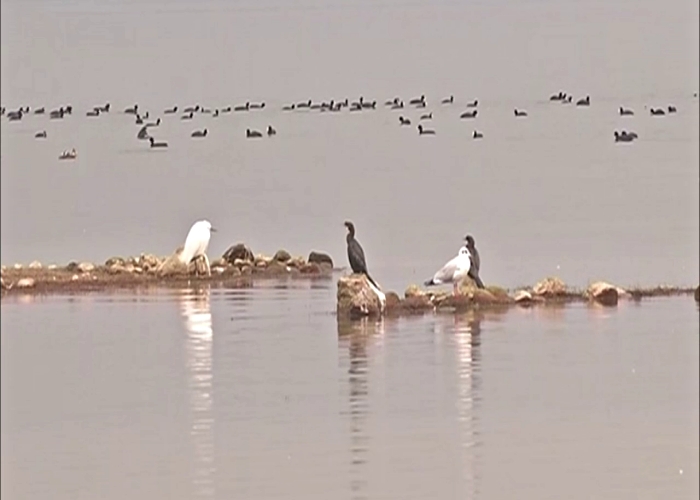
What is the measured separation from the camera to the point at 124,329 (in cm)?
1811

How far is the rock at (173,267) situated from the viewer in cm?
2189

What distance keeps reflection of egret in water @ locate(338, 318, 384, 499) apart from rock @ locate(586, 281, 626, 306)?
6.91ft

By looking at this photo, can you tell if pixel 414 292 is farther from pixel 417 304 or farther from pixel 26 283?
pixel 26 283

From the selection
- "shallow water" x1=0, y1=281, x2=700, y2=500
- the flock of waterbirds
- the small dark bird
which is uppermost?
the flock of waterbirds

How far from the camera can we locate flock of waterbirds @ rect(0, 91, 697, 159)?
58.2m

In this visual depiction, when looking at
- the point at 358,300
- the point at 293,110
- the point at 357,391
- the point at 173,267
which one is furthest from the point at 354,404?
the point at 293,110

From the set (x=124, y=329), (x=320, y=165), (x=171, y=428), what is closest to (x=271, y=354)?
(x=124, y=329)

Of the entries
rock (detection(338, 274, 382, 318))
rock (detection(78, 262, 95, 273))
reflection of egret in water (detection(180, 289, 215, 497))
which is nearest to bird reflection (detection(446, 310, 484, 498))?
rock (detection(338, 274, 382, 318))

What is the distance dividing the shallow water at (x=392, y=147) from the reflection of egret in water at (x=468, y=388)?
3.52 meters

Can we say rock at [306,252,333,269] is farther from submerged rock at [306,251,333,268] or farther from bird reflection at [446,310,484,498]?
bird reflection at [446,310,484,498]

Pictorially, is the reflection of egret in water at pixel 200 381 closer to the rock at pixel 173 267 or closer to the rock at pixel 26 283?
the rock at pixel 173 267

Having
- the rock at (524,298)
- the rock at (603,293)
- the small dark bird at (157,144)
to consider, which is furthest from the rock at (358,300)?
the small dark bird at (157,144)

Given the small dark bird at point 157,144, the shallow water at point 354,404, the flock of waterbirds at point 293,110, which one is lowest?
the shallow water at point 354,404

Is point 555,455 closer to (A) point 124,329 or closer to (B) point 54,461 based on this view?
(B) point 54,461
